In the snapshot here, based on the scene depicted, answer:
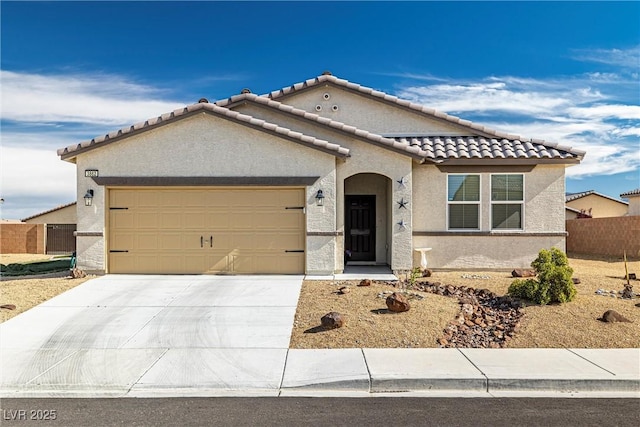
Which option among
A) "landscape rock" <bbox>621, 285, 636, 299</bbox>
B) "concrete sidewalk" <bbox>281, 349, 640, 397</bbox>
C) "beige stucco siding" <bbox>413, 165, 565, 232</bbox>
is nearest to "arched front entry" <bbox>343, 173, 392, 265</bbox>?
"beige stucco siding" <bbox>413, 165, 565, 232</bbox>

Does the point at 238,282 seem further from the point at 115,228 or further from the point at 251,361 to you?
the point at 251,361

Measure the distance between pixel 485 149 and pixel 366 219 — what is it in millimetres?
4269

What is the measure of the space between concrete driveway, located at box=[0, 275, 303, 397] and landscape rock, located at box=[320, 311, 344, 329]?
27.3 inches

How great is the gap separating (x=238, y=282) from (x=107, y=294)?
3.06 meters

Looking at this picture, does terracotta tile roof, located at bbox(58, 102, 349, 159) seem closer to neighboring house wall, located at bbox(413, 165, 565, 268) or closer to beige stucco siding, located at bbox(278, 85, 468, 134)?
neighboring house wall, located at bbox(413, 165, 565, 268)

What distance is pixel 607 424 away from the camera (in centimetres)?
591

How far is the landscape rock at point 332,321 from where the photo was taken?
9445mm

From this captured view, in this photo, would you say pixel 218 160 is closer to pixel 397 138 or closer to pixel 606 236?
pixel 397 138

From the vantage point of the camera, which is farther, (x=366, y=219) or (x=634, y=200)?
(x=634, y=200)

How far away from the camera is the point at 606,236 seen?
72.4ft

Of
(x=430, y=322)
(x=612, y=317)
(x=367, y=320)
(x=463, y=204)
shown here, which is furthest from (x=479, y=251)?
(x=367, y=320)

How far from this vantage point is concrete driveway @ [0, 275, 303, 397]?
7.31m

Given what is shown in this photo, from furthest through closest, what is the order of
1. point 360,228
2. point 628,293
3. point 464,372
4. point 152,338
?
point 360,228 → point 628,293 → point 152,338 → point 464,372

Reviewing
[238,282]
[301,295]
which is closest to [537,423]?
[301,295]
